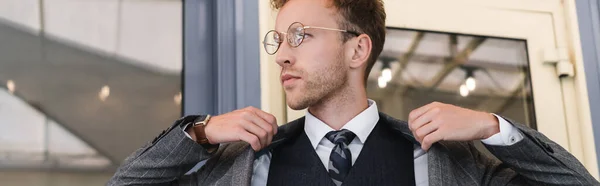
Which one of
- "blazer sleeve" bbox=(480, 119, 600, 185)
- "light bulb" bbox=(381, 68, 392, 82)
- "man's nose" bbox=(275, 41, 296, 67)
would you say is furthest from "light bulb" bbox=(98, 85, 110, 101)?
"blazer sleeve" bbox=(480, 119, 600, 185)

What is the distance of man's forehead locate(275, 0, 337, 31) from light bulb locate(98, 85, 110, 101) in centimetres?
52

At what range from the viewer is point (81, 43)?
1.89 meters

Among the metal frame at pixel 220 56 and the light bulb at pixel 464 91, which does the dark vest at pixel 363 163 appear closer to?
the metal frame at pixel 220 56

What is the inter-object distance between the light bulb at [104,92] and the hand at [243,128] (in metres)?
0.51

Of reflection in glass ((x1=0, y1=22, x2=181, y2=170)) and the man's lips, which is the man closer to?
the man's lips

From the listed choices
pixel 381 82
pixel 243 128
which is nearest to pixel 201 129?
pixel 243 128

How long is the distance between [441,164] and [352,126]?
0.89 feet

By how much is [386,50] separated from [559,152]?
727 mm

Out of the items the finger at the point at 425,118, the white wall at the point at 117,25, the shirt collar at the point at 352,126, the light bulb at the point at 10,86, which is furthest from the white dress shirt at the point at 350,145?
the light bulb at the point at 10,86

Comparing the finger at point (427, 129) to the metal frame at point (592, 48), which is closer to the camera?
the finger at point (427, 129)

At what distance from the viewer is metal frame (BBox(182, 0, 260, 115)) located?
186 cm

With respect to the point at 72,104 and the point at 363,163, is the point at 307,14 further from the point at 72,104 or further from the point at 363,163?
the point at 72,104

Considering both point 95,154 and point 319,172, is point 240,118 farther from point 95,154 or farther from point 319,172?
point 95,154

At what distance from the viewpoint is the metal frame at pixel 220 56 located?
1.86 meters
